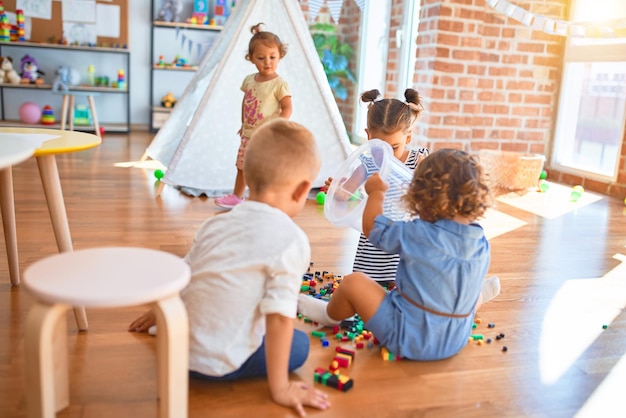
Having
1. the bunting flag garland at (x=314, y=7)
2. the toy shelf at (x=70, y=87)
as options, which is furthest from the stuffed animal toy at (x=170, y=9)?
the bunting flag garland at (x=314, y=7)

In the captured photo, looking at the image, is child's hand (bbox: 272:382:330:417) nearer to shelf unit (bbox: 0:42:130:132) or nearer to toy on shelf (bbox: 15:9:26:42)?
shelf unit (bbox: 0:42:130:132)

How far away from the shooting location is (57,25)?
217 inches

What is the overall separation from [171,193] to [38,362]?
2321 millimetres

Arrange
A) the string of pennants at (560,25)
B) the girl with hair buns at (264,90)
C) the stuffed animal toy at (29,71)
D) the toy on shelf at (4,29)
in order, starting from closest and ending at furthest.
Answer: the girl with hair buns at (264,90)
the string of pennants at (560,25)
the toy on shelf at (4,29)
the stuffed animal toy at (29,71)

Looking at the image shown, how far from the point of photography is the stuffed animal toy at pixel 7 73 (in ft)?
17.1

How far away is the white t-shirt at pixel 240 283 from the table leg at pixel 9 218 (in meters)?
0.81

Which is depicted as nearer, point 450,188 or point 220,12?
point 450,188

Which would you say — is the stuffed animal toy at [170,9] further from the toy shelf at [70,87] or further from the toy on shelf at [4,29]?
the toy on shelf at [4,29]

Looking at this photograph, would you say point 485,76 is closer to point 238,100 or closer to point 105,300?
point 238,100

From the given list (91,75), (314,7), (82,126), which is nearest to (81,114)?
(82,126)

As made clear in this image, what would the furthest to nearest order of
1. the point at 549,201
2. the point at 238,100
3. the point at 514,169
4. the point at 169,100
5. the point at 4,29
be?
1. the point at 169,100
2. the point at 4,29
3. the point at 514,169
4. the point at 549,201
5. the point at 238,100

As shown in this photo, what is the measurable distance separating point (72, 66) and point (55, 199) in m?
4.75

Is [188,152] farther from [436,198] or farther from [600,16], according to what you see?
[600,16]

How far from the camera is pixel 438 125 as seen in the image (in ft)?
12.8
